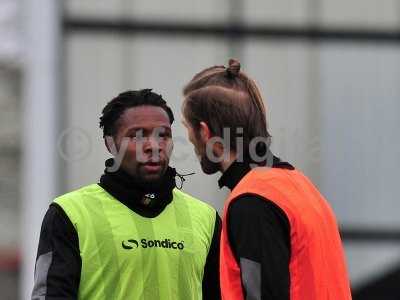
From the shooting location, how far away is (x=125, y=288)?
116 inches

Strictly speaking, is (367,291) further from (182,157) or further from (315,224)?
(315,224)

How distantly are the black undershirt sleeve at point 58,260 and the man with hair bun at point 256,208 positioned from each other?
0.41 m

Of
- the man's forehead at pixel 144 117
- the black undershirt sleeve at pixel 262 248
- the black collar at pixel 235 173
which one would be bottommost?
the black undershirt sleeve at pixel 262 248

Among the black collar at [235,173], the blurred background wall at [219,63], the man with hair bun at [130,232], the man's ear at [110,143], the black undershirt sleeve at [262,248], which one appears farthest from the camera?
the blurred background wall at [219,63]

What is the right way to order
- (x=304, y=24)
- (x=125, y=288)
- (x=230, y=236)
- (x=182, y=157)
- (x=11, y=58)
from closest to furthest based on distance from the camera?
(x=230, y=236)
(x=125, y=288)
(x=182, y=157)
(x=11, y=58)
(x=304, y=24)

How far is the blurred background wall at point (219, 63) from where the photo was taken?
7883 mm

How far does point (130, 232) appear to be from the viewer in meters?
3.00

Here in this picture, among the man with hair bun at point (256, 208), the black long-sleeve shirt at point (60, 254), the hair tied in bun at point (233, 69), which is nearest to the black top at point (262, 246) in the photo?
the man with hair bun at point (256, 208)

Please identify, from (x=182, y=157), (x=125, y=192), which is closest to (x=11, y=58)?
(x=182, y=157)

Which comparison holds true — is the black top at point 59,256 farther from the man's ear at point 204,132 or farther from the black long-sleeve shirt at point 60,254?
the man's ear at point 204,132

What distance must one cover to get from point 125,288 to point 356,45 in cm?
602

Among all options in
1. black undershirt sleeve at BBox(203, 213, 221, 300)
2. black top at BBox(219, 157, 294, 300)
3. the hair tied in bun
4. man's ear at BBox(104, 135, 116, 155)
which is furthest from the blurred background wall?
black top at BBox(219, 157, 294, 300)

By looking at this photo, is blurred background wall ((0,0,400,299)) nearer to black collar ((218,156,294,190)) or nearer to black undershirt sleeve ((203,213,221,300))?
black undershirt sleeve ((203,213,221,300))

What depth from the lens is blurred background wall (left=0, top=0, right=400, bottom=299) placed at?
788 cm
